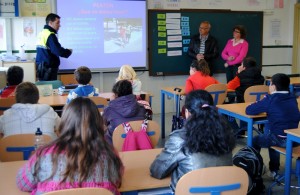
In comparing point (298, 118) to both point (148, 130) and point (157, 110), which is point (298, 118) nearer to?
point (148, 130)

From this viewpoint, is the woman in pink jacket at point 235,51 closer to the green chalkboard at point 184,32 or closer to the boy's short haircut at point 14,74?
the green chalkboard at point 184,32

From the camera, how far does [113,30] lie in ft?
22.5

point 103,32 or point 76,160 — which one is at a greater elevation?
point 103,32

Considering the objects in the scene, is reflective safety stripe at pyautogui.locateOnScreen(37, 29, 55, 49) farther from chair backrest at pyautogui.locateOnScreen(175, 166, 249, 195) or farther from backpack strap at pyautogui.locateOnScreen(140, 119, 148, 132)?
chair backrest at pyautogui.locateOnScreen(175, 166, 249, 195)

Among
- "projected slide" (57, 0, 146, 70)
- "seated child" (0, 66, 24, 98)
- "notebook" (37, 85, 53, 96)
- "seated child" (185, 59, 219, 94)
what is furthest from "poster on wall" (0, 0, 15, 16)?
"seated child" (185, 59, 219, 94)

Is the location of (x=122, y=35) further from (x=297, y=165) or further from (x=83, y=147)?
(x=83, y=147)

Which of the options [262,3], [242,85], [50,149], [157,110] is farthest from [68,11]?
[50,149]

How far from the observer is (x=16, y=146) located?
2.60 metres

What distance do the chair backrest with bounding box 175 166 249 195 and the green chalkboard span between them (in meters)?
5.30

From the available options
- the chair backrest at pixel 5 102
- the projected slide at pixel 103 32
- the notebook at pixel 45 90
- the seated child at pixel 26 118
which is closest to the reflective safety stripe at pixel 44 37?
the projected slide at pixel 103 32

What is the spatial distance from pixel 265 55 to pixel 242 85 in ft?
9.59

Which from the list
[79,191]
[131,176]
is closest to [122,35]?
[131,176]

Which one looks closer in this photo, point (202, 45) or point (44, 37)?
point (44, 37)

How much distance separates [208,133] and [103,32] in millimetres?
5025
